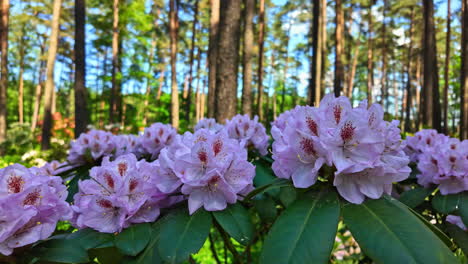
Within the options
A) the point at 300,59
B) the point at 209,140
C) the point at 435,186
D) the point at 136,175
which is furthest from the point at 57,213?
the point at 300,59

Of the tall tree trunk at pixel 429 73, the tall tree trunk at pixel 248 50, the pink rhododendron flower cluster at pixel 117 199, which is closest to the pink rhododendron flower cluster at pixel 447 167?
the pink rhododendron flower cluster at pixel 117 199

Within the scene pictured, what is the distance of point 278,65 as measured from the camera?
112 feet

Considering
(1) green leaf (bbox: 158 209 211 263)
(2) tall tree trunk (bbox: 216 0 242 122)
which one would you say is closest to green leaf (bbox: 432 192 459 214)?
(1) green leaf (bbox: 158 209 211 263)

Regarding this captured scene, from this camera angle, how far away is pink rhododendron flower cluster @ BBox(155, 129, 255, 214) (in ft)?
2.89

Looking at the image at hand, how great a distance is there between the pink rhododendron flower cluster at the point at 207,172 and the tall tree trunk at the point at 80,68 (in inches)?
284

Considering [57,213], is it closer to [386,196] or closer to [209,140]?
[209,140]

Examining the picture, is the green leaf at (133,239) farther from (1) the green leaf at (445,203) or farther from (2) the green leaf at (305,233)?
(1) the green leaf at (445,203)

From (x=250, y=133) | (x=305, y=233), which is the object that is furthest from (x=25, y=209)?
(x=250, y=133)

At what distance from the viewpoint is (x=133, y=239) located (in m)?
0.82

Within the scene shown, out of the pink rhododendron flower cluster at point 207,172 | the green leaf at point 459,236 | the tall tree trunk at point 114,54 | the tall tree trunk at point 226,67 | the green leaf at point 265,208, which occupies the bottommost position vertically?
the green leaf at point 459,236

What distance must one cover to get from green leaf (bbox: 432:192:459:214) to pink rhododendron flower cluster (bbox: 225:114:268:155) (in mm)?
740

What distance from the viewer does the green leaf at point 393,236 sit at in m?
0.63

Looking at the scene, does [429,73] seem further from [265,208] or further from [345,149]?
[345,149]

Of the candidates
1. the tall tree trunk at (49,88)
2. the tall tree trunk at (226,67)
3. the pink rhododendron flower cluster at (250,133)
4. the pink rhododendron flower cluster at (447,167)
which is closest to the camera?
the pink rhododendron flower cluster at (447,167)
